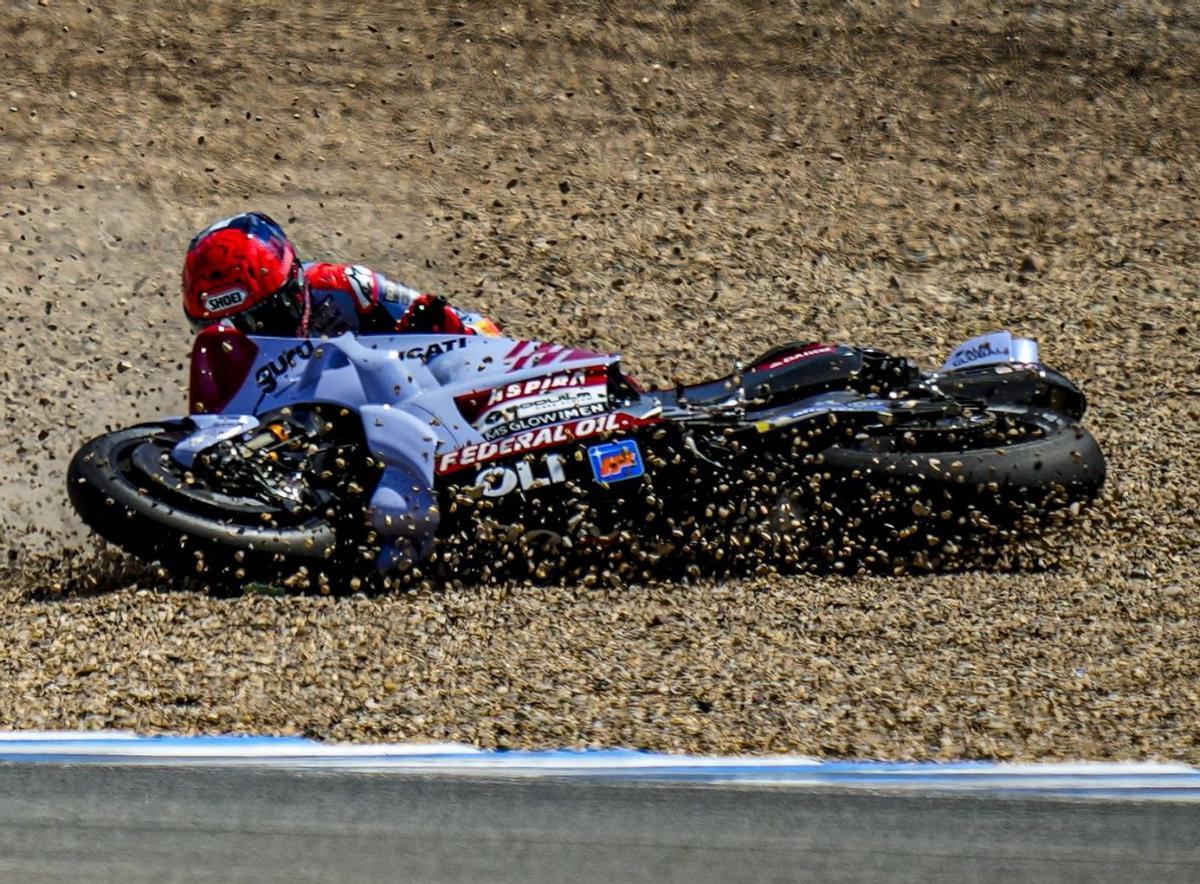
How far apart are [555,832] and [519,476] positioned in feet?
7.61

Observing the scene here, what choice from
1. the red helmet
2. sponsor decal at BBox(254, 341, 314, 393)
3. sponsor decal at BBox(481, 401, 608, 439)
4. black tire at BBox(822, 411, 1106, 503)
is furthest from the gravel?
the red helmet

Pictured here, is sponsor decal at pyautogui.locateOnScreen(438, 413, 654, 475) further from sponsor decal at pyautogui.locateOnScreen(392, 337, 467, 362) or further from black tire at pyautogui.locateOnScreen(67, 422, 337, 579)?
black tire at pyautogui.locateOnScreen(67, 422, 337, 579)

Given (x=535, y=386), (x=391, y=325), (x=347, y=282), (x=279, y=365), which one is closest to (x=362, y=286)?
(x=347, y=282)

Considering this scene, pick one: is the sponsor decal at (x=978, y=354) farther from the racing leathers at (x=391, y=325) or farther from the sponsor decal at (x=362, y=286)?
the sponsor decal at (x=362, y=286)

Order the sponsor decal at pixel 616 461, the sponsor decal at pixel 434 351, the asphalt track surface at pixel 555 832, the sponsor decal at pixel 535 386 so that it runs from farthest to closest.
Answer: the sponsor decal at pixel 434 351
the sponsor decal at pixel 535 386
the sponsor decal at pixel 616 461
the asphalt track surface at pixel 555 832

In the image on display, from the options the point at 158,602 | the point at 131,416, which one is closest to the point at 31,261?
the point at 131,416

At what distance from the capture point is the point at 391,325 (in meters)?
6.54

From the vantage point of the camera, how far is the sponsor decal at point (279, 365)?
19.1 feet

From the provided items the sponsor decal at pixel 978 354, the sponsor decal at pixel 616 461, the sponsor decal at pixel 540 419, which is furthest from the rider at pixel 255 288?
the sponsor decal at pixel 978 354

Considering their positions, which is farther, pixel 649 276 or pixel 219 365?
pixel 649 276

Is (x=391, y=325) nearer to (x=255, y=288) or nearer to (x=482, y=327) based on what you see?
(x=482, y=327)

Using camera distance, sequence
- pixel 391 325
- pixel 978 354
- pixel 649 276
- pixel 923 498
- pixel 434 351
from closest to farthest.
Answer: pixel 923 498
pixel 434 351
pixel 978 354
pixel 391 325
pixel 649 276

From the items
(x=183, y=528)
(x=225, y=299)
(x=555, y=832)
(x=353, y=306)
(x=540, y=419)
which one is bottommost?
(x=183, y=528)

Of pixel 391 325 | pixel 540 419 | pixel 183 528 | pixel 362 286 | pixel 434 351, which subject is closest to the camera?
pixel 183 528
